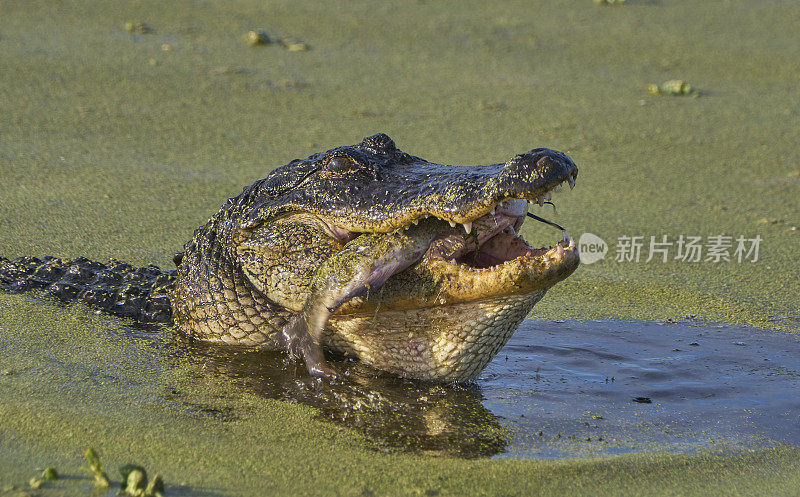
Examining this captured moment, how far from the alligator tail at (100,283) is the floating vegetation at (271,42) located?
4.25 m

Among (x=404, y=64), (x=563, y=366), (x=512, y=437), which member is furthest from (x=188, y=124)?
(x=512, y=437)

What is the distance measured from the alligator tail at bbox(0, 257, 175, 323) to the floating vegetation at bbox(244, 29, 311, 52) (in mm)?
4246

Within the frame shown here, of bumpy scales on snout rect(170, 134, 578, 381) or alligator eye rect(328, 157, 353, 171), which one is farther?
alligator eye rect(328, 157, 353, 171)

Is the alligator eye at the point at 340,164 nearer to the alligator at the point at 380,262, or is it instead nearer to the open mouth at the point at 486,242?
the alligator at the point at 380,262

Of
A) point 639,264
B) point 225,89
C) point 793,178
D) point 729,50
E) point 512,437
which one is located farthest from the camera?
point 729,50

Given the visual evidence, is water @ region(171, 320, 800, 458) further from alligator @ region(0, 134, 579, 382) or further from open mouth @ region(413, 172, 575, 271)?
open mouth @ region(413, 172, 575, 271)

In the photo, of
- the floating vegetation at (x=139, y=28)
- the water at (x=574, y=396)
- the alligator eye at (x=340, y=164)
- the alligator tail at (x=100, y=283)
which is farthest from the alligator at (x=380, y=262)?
the floating vegetation at (x=139, y=28)

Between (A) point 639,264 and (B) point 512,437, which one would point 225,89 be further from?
(B) point 512,437

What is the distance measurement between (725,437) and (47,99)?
543cm

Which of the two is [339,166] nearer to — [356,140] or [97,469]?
[97,469]

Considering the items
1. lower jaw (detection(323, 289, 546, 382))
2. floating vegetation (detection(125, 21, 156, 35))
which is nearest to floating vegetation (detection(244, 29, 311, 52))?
floating vegetation (detection(125, 21, 156, 35))

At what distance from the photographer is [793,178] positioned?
20.9 ft

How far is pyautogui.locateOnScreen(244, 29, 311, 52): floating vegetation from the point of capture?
27.1ft

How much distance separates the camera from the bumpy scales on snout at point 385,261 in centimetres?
304
